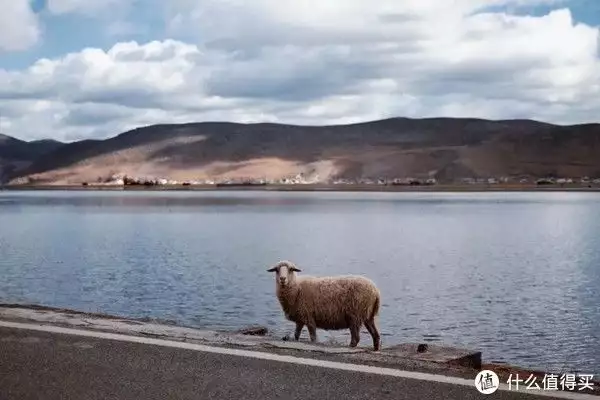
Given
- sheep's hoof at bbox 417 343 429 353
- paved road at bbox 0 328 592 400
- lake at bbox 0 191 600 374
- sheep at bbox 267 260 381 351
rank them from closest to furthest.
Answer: paved road at bbox 0 328 592 400
sheep's hoof at bbox 417 343 429 353
sheep at bbox 267 260 381 351
lake at bbox 0 191 600 374

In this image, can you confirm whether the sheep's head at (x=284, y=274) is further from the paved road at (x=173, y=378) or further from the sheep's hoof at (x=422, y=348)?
the paved road at (x=173, y=378)

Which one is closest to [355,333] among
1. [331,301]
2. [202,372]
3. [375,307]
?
[375,307]

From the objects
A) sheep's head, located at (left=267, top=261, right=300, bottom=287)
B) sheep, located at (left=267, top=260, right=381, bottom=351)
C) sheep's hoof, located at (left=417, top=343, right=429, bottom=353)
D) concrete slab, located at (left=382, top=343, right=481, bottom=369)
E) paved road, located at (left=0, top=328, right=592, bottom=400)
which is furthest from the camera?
sheep's head, located at (left=267, top=261, right=300, bottom=287)

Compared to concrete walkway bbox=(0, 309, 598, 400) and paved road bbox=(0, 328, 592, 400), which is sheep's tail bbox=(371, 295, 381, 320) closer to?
concrete walkway bbox=(0, 309, 598, 400)

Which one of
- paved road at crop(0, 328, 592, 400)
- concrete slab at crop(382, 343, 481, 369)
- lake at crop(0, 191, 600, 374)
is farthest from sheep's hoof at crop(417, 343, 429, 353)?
lake at crop(0, 191, 600, 374)

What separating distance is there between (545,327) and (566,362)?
15.1 feet

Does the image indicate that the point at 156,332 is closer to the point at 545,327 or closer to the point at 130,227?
the point at 545,327

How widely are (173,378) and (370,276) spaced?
28.0 metres

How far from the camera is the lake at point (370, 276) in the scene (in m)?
21.6

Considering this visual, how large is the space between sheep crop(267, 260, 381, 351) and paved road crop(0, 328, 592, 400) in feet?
17.8

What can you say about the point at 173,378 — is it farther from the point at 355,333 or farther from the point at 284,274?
the point at 355,333

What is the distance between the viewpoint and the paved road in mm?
7570

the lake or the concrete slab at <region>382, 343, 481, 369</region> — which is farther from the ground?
the concrete slab at <region>382, 343, 481, 369</region>

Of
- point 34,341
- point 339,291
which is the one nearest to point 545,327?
point 339,291
